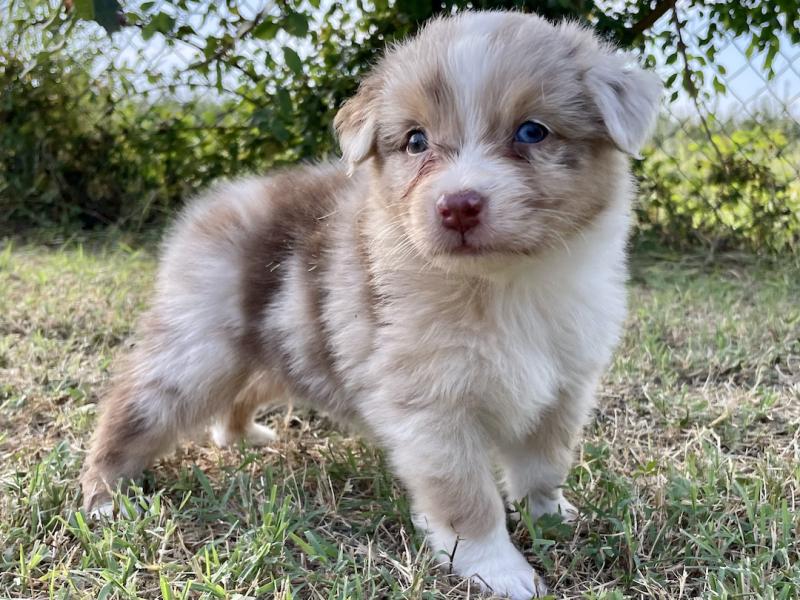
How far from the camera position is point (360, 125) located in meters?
2.40

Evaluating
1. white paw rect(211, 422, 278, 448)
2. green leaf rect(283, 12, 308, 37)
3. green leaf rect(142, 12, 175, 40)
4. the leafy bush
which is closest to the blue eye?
white paw rect(211, 422, 278, 448)

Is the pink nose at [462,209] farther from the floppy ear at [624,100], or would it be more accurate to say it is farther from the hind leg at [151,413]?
the hind leg at [151,413]

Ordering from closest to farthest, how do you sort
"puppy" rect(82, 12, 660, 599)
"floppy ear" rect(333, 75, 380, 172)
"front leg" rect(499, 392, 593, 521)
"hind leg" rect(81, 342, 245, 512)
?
"puppy" rect(82, 12, 660, 599) → "floppy ear" rect(333, 75, 380, 172) → "front leg" rect(499, 392, 593, 521) → "hind leg" rect(81, 342, 245, 512)

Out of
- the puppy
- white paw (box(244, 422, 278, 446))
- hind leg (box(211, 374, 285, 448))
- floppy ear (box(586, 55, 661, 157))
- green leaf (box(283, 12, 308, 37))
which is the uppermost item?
green leaf (box(283, 12, 308, 37))

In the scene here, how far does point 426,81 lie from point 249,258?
0.92 meters

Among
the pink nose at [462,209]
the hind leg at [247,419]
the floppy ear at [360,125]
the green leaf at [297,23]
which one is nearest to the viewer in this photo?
the pink nose at [462,209]

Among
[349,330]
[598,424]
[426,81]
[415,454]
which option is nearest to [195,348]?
[349,330]

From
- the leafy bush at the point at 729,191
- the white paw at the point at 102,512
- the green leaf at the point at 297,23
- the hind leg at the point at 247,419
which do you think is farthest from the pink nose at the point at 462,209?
the leafy bush at the point at 729,191

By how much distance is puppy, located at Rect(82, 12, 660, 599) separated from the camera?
2.10 metres

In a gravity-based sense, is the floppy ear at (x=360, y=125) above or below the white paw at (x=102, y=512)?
above

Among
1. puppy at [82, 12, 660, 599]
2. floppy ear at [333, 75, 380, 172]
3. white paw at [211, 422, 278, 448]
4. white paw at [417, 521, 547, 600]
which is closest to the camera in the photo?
puppy at [82, 12, 660, 599]

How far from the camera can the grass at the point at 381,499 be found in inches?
84.4

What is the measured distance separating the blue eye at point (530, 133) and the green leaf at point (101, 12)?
1.25 meters

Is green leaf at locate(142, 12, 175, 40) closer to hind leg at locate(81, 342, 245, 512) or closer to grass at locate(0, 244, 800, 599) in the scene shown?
grass at locate(0, 244, 800, 599)
